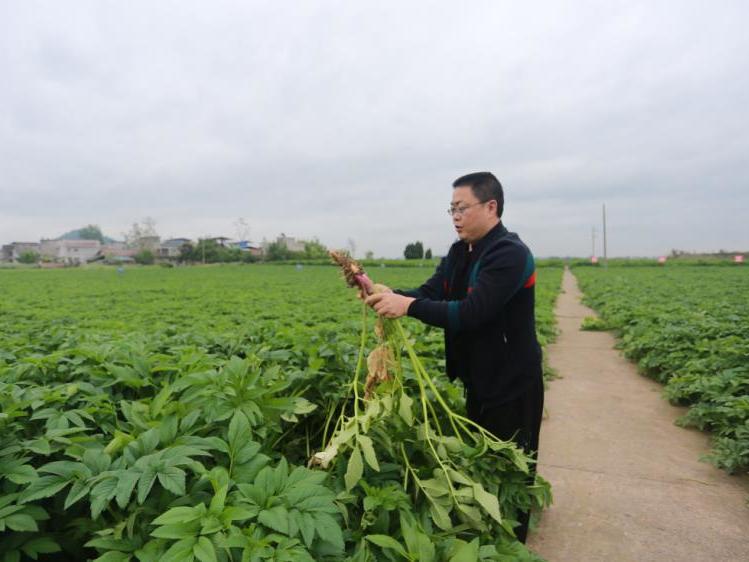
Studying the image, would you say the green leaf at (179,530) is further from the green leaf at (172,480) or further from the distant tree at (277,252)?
the distant tree at (277,252)

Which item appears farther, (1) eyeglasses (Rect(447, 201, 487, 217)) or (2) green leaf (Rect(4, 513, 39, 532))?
(1) eyeglasses (Rect(447, 201, 487, 217))

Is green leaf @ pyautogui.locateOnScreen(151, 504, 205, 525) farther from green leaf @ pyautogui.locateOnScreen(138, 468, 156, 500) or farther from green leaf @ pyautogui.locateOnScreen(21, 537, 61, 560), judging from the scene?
green leaf @ pyautogui.locateOnScreen(21, 537, 61, 560)

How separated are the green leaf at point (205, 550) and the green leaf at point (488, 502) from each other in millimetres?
1067

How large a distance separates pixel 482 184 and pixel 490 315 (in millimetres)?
668

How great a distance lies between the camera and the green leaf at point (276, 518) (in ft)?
4.26

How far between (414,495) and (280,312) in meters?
10.3

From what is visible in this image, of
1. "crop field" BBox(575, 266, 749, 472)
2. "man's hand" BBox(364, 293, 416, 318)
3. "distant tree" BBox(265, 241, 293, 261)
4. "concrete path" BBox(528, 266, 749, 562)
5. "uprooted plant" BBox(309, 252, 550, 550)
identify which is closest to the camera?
"uprooted plant" BBox(309, 252, 550, 550)

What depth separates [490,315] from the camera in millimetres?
2254

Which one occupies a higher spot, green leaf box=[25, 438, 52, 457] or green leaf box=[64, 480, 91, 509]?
green leaf box=[25, 438, 52, 457]

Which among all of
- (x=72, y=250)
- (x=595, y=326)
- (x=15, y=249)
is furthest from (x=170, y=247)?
(x=595, y=326)

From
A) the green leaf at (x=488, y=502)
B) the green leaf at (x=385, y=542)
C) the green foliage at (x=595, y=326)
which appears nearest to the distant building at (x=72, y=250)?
the green foliage at (x=595, y=326)

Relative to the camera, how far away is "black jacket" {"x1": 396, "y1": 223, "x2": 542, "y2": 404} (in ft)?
7.39

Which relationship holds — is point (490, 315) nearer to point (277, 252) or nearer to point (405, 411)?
point (405, 411)

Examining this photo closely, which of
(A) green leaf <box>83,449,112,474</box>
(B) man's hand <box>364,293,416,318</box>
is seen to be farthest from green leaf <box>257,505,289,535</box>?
(B) man's hand <box>364,293,416,318</box>
